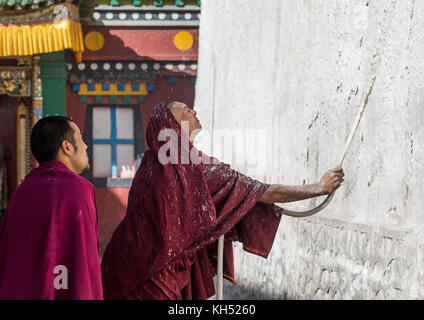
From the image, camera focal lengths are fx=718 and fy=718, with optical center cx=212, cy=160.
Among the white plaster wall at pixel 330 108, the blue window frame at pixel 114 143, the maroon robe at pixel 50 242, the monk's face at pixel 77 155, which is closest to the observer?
the maroon robe at pixel 50 242

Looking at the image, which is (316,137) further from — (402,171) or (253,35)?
(253,35)

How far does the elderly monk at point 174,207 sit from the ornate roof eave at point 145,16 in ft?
21.2

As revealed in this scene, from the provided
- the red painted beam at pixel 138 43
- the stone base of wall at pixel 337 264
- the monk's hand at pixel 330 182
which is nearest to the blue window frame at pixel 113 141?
the red painted beam at pixel 138 43

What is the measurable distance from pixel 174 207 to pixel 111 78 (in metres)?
6.60

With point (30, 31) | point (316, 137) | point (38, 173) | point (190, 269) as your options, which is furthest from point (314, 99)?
point (30, 31)

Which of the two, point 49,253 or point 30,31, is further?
point 30,31

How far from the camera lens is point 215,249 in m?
3.27

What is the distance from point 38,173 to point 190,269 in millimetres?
963

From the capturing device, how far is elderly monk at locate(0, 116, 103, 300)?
2.42m

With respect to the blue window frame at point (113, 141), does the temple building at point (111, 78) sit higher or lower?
higher

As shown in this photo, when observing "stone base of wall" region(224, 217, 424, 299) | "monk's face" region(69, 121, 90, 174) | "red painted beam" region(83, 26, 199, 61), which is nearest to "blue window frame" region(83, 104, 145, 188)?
"red painted beam" region(83, 26, 199, 61)

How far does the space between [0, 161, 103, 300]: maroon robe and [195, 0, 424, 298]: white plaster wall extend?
1.37 m

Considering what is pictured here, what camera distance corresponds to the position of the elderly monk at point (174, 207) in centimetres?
298

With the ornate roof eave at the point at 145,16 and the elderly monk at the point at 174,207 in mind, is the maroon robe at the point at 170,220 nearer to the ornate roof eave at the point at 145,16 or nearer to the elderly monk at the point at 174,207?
the elderly monk at the point at 174,207
